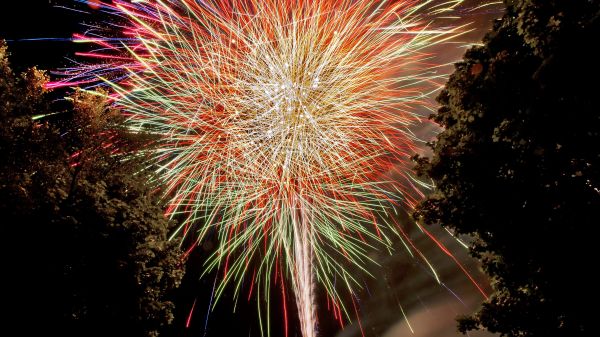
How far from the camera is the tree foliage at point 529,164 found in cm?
725

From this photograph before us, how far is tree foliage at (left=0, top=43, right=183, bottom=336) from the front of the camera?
441 inches

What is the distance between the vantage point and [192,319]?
68.4ft

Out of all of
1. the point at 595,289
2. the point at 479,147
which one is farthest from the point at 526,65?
the point at 595,289

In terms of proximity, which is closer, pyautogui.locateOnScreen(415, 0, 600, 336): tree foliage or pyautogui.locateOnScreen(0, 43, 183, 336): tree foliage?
pyautogui.locateOnScreen(415, 0, 600, 336): tree foliage

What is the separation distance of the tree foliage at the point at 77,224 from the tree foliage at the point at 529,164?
10.7 meters

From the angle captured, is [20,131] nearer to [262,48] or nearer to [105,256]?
[105,256]

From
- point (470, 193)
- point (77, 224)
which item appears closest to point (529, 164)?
point (470, 193)

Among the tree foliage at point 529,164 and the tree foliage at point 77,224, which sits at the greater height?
the tree foliage at point 77,224

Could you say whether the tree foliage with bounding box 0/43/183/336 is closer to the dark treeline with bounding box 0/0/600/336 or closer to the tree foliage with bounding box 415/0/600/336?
the dark treeline with bounding box 0/0/600/336

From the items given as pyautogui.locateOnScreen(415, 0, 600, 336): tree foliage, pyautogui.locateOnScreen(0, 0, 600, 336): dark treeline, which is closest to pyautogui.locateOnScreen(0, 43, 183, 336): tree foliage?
pyautogui.locateOnScreen(0, 0, 600, 336): dark treeline

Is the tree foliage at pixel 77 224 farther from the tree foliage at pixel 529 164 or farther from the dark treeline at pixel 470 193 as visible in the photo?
the tree foliage at pixel 529 164

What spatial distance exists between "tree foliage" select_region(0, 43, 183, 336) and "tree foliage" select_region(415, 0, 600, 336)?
35.1 ft

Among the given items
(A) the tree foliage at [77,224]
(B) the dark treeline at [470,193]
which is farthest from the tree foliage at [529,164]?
(A) the tree foliage at [77,224]

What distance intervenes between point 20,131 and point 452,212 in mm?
12869
